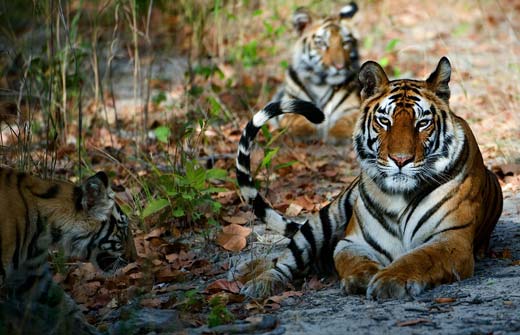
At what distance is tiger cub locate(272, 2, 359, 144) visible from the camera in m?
9.54

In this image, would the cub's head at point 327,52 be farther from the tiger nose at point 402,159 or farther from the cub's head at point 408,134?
the tiger nose at point 402,159

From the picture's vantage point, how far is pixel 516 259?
5168 millimetres

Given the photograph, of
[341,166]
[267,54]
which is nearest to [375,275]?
[341,166]

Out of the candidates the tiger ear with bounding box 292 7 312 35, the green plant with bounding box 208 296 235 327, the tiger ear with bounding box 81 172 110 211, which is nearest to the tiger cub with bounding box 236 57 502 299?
the green plant with bounding box 208 296 235 327

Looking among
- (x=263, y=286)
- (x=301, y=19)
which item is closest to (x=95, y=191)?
(x=263, y=286)

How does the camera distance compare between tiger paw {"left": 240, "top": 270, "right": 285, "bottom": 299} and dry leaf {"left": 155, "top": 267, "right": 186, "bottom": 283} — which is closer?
Result: tiger paw {"left": 240, "top": 270, "right": 285, "bottom": 299}

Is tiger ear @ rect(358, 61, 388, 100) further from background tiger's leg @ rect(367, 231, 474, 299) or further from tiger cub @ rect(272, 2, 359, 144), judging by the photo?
tiger cub @ rect(272, 2, 359, 144)

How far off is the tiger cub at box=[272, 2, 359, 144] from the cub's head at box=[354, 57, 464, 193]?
4239mm

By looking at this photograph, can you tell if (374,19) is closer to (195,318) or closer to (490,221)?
(490,221)

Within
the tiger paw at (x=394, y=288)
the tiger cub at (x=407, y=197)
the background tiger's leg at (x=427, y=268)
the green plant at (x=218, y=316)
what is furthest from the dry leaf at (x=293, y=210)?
the green plant at (x=218, y=316)

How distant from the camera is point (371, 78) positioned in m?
5.17

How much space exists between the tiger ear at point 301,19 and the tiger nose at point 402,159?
17.7ft

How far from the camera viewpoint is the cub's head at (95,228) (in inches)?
187

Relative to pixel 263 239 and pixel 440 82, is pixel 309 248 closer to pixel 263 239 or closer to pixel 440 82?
pixel 263 239
